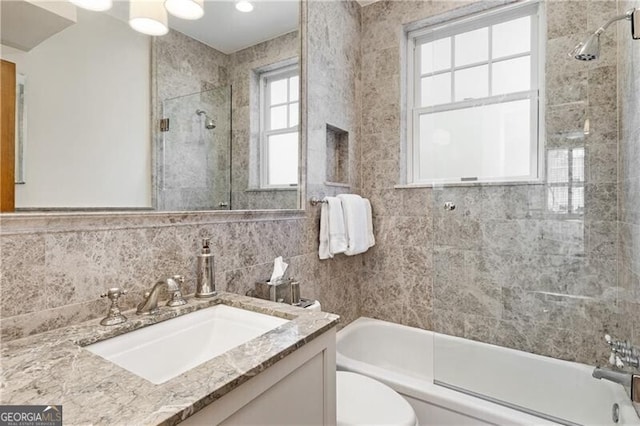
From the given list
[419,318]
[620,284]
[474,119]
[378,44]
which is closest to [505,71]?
[474,119]

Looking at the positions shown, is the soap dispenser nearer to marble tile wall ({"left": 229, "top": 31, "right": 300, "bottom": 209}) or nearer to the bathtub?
marble tile wall ({"left": 229, "top": 31, "right": 300, "bottom": 209})

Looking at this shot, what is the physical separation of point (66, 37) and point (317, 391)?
1.19 m

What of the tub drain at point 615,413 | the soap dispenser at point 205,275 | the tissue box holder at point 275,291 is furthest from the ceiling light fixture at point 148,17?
the tub drain at point 615,413

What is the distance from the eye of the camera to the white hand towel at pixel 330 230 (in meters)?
1.85

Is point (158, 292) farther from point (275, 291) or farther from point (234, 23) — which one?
point (234, 23)

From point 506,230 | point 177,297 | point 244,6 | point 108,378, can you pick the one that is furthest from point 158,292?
point 506,230

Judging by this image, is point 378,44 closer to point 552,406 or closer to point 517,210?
point 517,210

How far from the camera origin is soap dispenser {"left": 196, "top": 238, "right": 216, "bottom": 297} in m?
1.13

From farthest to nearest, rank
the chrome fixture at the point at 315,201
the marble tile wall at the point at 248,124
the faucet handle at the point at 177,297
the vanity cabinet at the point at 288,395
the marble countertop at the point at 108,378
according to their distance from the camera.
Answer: the chrome fixture at the point at 315,201, the marble tile wall at the point at 248,124, the faucet handle at the point at 177,297, the vanity cabinet at the point at 288,395, the marble countertop at the point at 108,378

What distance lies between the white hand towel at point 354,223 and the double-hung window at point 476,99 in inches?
20.6

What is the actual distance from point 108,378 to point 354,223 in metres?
1.52

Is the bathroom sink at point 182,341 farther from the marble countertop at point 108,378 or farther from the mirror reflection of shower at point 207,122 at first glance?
the mirror reflection of shower at point 207,122

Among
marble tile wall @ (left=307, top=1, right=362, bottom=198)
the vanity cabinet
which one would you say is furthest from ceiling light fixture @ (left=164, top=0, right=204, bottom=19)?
the vanity cabinet

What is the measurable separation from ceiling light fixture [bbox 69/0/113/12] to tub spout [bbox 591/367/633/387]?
2360mm
